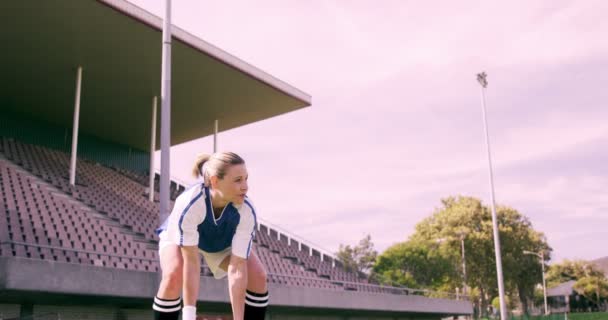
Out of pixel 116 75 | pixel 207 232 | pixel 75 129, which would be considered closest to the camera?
pixel 207 232

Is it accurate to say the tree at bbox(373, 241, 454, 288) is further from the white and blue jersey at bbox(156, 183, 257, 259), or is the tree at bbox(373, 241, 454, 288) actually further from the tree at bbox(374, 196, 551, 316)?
the white and blue jersey at bbox(156, 183, 257, 259)

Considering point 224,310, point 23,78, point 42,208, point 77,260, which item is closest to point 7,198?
point 42,208

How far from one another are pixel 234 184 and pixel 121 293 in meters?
12.5

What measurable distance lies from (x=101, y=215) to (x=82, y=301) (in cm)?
492

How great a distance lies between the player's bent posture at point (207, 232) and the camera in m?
4.25

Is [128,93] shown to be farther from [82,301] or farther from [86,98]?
[82,301]

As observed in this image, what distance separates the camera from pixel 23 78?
25.8 m

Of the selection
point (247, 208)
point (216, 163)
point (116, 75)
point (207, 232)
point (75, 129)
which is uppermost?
point (116, 75)

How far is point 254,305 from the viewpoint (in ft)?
15.4

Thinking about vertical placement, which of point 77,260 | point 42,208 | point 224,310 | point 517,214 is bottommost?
point 224,310

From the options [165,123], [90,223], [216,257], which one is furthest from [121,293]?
[216,257]

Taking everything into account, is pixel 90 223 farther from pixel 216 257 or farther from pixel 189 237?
pixel 189 237

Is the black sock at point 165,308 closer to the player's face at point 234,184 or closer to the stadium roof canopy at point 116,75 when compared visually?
the player's face at point 234,184

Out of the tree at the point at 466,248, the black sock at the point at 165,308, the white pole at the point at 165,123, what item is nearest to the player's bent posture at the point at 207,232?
the black sock at the point at 165,308
